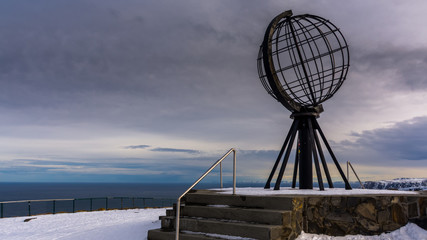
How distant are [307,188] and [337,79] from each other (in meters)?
4.06

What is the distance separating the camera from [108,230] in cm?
991

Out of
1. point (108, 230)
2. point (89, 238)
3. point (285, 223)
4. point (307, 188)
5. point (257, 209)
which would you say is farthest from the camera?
point (307, 188)

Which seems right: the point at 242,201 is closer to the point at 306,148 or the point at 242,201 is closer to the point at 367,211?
the point at 367,211

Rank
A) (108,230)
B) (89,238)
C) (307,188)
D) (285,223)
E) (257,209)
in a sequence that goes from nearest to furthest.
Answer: (285,223) < (257,209) < (89,238) < (108,230) < (307,188)

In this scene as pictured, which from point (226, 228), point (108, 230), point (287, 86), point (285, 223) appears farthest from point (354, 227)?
point (108, 230)

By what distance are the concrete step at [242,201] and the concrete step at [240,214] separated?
8.9 inches

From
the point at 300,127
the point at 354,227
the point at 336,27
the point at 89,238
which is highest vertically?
the point at 336,27

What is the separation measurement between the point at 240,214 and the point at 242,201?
501 millimetres

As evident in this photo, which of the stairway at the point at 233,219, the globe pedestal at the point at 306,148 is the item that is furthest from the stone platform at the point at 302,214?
the globe pedestal at the point at 306,148

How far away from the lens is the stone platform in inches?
285

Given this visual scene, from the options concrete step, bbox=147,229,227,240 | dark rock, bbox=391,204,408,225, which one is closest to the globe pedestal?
dark rock, bbox=391,204,408,225

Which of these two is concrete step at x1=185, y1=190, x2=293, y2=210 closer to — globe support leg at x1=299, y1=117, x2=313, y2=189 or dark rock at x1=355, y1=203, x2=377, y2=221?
dark rock at x1=355, y1=203, x2=377, y2=221

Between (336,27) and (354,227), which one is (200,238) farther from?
(336,27)

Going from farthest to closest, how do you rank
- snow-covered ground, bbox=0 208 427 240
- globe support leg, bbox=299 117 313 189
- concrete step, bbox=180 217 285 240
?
globe support leg, bbox=299 117 313 189 → snow-covered ground, bbox=0 208 427 240 → concrete step, bbox=180 217 285 240
